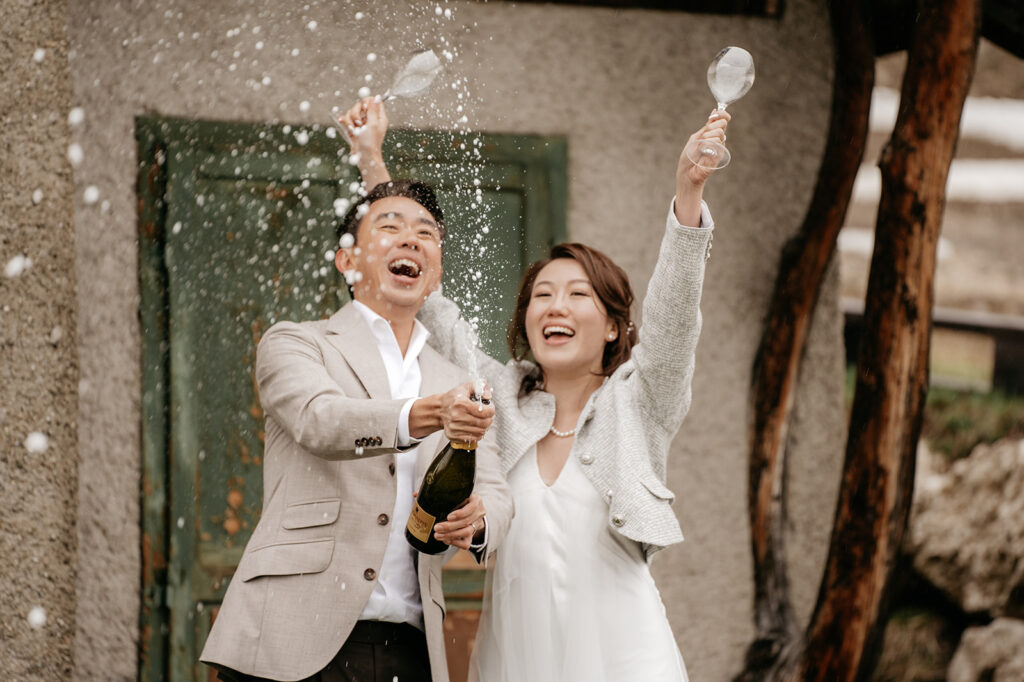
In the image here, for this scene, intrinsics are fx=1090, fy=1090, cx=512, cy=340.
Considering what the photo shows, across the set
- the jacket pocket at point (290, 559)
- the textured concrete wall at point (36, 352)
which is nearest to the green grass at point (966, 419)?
the jacket pocket at point (290, 559)

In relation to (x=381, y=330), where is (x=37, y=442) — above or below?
below

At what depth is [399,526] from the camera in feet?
7.68

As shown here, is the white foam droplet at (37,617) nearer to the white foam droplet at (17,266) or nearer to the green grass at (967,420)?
the white foam droplet at (17,266)

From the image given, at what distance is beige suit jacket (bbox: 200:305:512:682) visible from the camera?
215cm

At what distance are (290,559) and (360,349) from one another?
47cm

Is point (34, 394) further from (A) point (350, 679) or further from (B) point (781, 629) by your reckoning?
(B) point (781, 629)

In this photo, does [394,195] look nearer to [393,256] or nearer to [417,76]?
[393,256]

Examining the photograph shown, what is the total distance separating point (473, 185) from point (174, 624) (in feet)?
6.26

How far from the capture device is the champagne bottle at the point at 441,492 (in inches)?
87.0

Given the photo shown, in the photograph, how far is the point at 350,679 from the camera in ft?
7.37

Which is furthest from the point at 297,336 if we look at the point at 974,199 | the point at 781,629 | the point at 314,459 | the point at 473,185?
the point at 974,199

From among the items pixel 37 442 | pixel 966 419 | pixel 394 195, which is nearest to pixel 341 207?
pixel 37 442

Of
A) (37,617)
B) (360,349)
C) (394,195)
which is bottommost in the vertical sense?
(37,617)

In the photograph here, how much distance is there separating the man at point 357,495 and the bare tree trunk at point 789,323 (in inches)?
84.2
